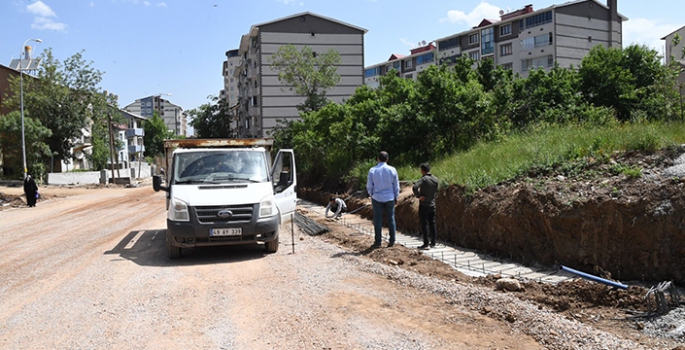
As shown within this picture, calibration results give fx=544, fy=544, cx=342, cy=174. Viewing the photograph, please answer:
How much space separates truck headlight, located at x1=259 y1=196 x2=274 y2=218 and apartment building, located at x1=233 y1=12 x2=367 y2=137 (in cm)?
5149

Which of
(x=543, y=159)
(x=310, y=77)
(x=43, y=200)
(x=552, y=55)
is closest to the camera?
(x=543, y=159)

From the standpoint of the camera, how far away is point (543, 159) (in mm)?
10828

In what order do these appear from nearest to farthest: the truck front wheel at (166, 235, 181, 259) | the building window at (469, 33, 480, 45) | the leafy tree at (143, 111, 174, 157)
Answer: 1. the truck front wheel at (166, 235, 181, 259)
2. the building window at (469, 33, 480, 45)
3. the leafy tree at (143, 111, 174, 157)

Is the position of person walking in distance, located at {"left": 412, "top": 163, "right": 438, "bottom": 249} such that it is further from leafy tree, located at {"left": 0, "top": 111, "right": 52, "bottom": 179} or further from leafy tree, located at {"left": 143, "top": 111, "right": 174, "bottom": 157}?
leafy tree, located at {"left": 143, "top": 111, "right": 174, "bottom": 157}

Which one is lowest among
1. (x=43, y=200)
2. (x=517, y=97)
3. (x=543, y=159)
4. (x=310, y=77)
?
(x=43, y=200)

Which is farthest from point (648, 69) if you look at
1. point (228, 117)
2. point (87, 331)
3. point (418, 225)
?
point (228, 117)

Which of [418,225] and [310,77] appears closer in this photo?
[418,225]

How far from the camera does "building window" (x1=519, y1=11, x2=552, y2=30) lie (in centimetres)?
5735

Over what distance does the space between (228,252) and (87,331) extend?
5.16m

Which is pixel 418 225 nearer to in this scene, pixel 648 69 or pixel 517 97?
pixel 517 97

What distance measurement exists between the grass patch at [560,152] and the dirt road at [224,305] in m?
3.82

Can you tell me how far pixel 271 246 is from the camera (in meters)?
10.6

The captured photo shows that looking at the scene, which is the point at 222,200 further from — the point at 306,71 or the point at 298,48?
the point at 298,48

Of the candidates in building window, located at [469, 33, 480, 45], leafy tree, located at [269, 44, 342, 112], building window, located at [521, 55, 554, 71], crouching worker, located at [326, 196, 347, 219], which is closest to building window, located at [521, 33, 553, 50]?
building window, located at [521, 55, 554, 71]
